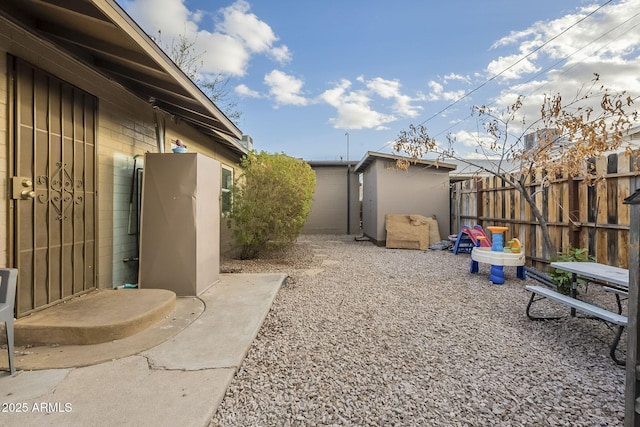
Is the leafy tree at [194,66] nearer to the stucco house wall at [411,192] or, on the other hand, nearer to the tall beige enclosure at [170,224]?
the stucco house wall at [411,192]

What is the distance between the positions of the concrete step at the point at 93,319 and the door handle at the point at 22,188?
1.03 metres

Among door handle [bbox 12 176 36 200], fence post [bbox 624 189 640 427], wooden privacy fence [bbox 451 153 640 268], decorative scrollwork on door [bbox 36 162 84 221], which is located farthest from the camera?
wooden privacy fence [bbox 451 153 640 268]

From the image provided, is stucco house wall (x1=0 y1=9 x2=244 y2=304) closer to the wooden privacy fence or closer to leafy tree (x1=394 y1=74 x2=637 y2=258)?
leafy tree (x1=394 y1=74 x2=637 y2=258)

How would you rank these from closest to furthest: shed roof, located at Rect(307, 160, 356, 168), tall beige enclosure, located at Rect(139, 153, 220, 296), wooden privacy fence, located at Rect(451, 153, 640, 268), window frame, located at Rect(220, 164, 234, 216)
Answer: tall beige enclosure, located at Rect(139, 153, 220, 296)
wooden privacy fence, located at Rect(451, 153, 640, 268)
window frame, located at Rect(220, 164, 234, 216)
shed roof, located at Rect(307, 160, 356, 168)

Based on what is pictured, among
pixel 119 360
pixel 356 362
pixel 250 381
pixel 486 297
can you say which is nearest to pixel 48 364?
pixel 119 360

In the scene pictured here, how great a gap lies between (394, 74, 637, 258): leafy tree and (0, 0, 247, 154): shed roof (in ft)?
14.0

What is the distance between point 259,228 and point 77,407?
5.18m

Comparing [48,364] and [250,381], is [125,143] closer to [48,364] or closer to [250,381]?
[48,364]

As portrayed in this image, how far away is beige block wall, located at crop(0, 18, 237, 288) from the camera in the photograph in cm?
283

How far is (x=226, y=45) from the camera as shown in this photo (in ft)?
34.3

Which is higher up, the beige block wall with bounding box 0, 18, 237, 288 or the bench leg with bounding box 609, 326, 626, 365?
the beige block wall with bounding box 0, 18, 237, 288

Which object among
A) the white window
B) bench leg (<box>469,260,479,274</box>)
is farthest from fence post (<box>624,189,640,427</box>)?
the white window

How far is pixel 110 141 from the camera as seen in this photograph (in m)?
3.93

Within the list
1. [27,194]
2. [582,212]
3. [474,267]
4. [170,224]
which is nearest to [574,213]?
[582,212]
